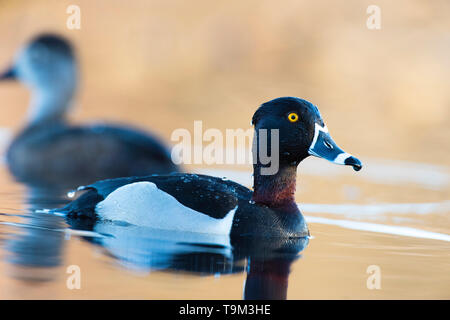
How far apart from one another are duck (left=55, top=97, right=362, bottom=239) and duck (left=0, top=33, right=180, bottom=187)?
411 centimetres

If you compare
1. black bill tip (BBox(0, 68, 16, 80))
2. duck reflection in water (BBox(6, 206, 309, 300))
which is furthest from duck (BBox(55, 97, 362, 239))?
black bill tip (BBox(0, 68, 16, 80))

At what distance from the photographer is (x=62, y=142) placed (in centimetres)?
1375

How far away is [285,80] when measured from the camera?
874 inches

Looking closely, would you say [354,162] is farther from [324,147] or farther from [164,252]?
[164,252]

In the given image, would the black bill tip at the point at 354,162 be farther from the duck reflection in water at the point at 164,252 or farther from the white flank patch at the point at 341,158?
the duck reflection in water at the point at 164,252

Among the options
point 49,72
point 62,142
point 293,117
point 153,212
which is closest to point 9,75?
point 49,72

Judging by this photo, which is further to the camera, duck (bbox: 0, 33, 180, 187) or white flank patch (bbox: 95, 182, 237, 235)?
duck (bbox: 0, 33, 180, 187)

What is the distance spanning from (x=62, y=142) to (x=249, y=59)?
10.7 meters

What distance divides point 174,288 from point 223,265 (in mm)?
924

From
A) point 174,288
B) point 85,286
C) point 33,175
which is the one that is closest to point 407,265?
point 174,288

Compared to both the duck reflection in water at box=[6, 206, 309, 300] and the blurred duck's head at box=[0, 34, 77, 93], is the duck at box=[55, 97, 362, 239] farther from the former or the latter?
the blurred duck's head at box=[0, 34, 77, 93]

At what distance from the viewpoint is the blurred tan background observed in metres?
20.1

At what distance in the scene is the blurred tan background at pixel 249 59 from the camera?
20125mm

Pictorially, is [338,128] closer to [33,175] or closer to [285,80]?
[285,80]
